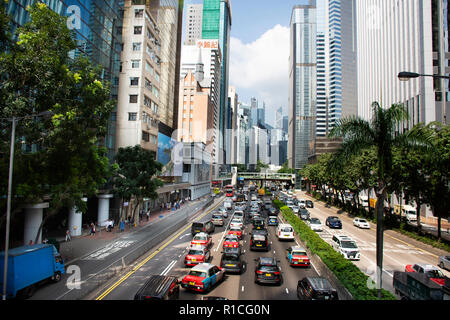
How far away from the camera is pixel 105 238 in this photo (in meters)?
30.5

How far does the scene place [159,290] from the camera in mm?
12742

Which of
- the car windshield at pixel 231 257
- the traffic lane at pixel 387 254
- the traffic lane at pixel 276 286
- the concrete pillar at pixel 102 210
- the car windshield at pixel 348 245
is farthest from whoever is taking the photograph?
the concrete pillar at pixel 102 210

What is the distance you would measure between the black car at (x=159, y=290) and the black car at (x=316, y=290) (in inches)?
240

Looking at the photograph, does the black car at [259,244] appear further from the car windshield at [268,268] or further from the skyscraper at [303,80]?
the skyscraper at [303,80]

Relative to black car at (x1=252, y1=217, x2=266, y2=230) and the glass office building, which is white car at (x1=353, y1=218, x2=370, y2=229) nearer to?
black car at (x1=252, y1=217, x2=266, y2=230)

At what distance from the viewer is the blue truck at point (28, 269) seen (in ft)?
45.3

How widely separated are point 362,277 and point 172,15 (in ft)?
213

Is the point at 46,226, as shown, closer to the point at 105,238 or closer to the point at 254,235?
the point at 105,238

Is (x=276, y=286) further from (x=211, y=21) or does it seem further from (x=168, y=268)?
(x=211, y=21)

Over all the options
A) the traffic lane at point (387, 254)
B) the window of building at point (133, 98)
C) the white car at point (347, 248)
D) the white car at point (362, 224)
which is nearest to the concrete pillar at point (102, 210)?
the window of building at point (133, 98)

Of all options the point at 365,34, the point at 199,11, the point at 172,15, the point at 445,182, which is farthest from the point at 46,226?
the point at 199,11

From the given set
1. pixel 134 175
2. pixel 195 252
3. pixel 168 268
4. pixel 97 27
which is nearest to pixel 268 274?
pixel 195 252

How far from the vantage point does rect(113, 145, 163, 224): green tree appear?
109ft

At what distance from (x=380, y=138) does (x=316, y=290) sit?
7.64 meters
